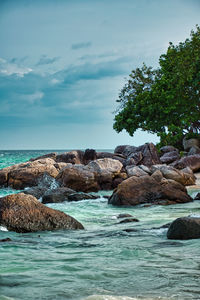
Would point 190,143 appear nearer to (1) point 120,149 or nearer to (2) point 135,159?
(1) point 120,149

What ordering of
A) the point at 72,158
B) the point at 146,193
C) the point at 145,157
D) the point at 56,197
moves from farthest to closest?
the point at 72,158, the point at 145,157, the point at 56,197, the point at 146,193

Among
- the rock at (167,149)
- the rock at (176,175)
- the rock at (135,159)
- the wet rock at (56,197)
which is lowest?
→ the wet rock at (56,197)

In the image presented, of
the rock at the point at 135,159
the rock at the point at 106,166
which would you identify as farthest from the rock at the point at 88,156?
the rock at the point at 106,166

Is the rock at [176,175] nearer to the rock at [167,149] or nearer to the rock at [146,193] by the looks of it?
the rock at [146,193]

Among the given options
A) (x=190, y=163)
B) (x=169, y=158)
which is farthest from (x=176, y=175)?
(x=169, y=158)

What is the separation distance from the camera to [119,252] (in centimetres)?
638

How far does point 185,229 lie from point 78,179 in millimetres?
11744

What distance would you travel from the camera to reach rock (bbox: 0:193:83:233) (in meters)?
8.29

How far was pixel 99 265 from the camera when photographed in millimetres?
5500

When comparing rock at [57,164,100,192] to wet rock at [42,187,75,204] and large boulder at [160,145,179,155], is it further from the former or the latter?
large boulder at [160,145,179,155]

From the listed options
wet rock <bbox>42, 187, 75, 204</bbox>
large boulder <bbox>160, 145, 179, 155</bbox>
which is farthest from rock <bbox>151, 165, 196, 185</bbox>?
large boulder <bbox>160, 145, 179, 155</bbox>

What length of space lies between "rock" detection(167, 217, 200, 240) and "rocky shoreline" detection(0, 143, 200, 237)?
12 cm

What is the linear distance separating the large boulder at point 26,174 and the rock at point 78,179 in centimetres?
205

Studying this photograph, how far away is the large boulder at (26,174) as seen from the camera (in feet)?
69.2
